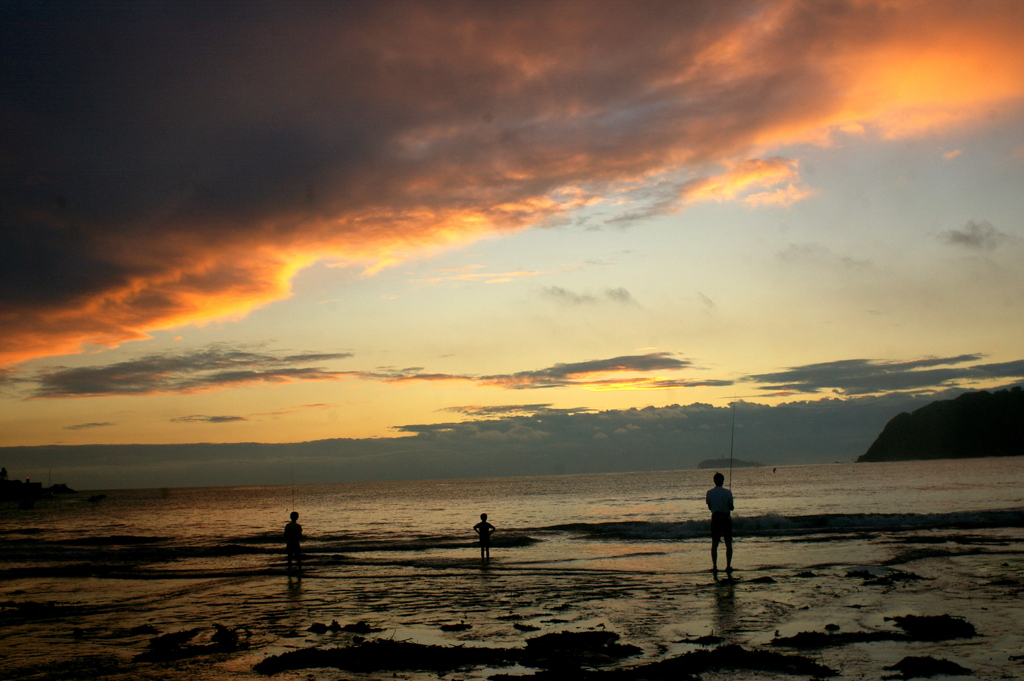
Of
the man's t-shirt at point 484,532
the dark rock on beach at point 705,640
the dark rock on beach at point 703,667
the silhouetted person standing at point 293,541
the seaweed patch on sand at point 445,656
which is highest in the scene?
the dark rock on beach at point 703,667

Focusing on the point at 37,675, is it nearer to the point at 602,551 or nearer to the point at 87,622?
the point at 87,622

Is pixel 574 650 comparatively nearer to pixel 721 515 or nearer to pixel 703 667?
pixel 703 667

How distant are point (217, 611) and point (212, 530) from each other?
4392 centimetres

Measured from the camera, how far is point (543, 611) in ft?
A: 42.4

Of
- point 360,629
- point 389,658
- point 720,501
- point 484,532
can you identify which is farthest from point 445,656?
point 484,532

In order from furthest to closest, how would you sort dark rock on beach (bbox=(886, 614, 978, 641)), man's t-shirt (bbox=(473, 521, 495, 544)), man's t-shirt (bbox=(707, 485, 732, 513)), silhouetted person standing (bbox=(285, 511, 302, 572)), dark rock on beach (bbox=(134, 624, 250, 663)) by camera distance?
1. man's t-shirt (bbox=(473, 521, 495, 544))
2. silhouetted person standing (bbox=(285, 511, 302, 572))
3. man's t-shirt (bbox=(707, 485, 732, 513))
4. dark rock on beach (bbox=(134, 624, 250, 663))
5. dark rock on beach (bbox=(886, 614, 978, 641))

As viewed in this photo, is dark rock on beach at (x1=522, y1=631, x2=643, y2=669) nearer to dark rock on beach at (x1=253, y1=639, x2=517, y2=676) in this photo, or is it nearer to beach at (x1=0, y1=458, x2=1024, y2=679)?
beach at (x1=0, y1=458, x2=1024, y2=679)

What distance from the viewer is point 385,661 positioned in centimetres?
923

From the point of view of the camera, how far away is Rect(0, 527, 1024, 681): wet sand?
9133 millimetres

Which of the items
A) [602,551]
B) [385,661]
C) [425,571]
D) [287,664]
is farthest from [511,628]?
[602,551]

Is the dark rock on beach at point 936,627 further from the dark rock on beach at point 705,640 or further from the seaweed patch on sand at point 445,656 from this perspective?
the seaweed patch on sand at point 445,656

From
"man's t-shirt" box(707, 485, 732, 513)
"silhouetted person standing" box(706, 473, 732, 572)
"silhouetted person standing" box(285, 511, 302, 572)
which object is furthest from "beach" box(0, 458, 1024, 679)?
"man's t-shirt" box(707, 485, 732, 513)

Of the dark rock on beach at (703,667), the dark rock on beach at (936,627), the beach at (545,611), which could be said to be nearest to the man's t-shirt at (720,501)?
the beach at (545,611)

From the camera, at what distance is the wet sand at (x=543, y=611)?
360 inches
